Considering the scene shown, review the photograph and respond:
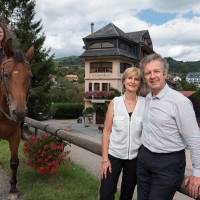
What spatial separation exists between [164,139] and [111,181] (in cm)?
78

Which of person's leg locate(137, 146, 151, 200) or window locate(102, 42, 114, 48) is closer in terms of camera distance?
person's leg locate(137, 146, 151, 200)

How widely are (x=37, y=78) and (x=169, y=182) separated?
2447 cm

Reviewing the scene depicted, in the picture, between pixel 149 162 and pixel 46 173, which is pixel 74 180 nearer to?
pixel 46 173

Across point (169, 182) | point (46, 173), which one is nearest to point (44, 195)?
point (46, 173)

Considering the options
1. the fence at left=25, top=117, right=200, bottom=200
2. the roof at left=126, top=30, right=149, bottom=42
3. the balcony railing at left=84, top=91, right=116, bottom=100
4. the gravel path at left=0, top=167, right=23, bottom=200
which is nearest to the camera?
the fence at left=25, top=117, right=200, bottom=200

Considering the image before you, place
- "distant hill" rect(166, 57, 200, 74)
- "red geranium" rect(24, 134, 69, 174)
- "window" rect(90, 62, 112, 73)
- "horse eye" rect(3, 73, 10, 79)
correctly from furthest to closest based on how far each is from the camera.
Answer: "distant hill" rect(166, 57, 200, 74)
"window" rect(90, 62, 112, 73)
"red geranium" rect(24, 134, 69, 174)
"horse eye" rect(3, 73, 10, 79)

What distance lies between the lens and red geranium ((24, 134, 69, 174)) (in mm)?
5395

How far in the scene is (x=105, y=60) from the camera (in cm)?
4609

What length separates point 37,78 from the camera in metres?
26.5

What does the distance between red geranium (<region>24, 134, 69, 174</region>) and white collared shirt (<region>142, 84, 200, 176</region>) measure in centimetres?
281

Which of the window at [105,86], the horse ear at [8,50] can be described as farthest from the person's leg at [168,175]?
the window at [105,86]

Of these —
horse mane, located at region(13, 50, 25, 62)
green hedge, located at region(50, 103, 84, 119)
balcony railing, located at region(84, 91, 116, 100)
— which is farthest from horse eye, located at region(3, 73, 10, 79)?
green hedge, located at region(50, 103, 84, 119)

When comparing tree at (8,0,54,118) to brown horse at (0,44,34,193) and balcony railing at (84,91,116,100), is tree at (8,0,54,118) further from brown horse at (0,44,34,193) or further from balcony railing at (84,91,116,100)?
brown horse at (0,44,34,193)

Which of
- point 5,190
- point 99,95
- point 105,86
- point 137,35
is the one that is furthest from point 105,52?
point 5,190
